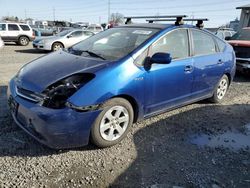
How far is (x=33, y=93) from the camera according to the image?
11.0 feet

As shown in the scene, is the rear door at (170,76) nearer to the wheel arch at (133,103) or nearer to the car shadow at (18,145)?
the wheel arch at (133,103)

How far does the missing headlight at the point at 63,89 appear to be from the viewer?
10.5 ft

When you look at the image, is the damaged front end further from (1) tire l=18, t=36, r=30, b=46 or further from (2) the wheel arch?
(1) tire l=18, t=36, r=30, b=46

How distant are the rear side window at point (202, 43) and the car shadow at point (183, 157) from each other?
1183mm

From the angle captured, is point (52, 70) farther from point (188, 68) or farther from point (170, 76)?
point (188, 68)

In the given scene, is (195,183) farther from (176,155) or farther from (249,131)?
(249,131)

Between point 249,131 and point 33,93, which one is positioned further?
point 249,131

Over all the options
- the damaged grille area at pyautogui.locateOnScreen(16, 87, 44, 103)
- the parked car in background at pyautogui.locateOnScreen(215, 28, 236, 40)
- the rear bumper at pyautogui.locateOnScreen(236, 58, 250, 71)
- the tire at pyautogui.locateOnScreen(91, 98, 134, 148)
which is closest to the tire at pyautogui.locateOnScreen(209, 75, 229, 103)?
the tire at pyautogui.locateOnScreen(91, 98, 134, 148)

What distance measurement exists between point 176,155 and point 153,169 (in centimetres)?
50

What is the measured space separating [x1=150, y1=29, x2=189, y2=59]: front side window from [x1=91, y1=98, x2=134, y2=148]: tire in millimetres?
941

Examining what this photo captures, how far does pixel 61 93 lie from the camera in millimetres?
3262

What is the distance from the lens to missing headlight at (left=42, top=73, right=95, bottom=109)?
10.5ft

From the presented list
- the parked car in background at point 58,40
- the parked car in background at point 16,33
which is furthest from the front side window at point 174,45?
the parked car in background at point 16,33

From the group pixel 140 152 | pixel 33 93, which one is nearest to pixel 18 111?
pixel 33 93
